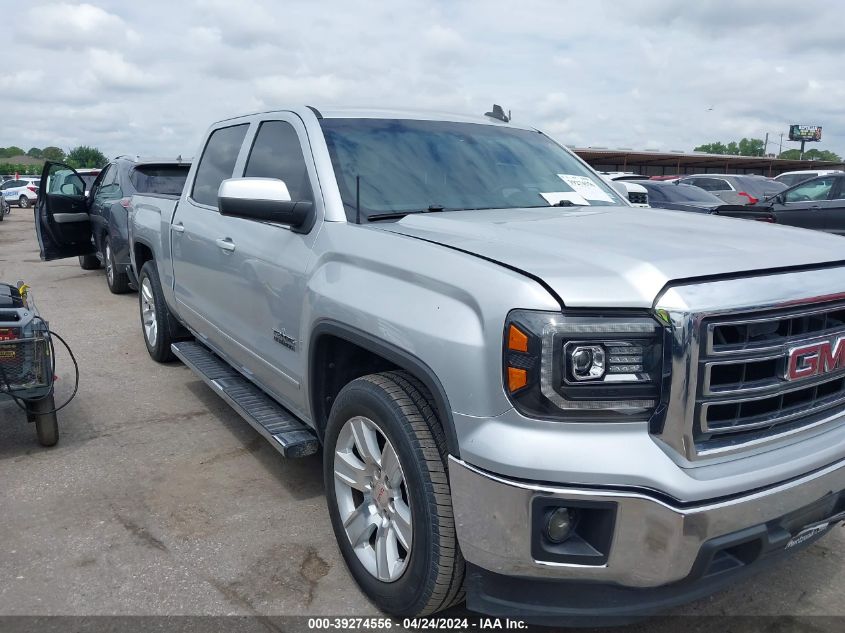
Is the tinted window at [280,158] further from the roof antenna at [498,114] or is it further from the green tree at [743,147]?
the green tree at [743,147]

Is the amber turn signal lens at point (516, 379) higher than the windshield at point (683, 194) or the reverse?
higher

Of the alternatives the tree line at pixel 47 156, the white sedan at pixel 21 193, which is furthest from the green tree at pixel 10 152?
the white sedan at pixel 21 193

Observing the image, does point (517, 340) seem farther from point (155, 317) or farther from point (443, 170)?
point (155, 317)

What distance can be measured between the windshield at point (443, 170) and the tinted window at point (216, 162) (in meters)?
1.11

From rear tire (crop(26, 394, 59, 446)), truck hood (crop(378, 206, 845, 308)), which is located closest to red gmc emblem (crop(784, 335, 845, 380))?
truck hood (crop(378, 206, 845, 308))

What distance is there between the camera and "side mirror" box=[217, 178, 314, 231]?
10.4ft

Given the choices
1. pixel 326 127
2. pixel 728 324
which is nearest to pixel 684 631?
pixel 728 324

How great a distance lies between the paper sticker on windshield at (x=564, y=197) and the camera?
146 inches

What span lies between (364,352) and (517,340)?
1.12 m

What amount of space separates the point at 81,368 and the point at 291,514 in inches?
135

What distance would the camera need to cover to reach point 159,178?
9516mm

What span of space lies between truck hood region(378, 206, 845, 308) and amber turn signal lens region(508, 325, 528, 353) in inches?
5.9

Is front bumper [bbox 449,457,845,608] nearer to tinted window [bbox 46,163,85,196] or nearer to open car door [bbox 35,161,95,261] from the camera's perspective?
open car door [bbox 35,161,95,261]

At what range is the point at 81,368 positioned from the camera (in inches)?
245
